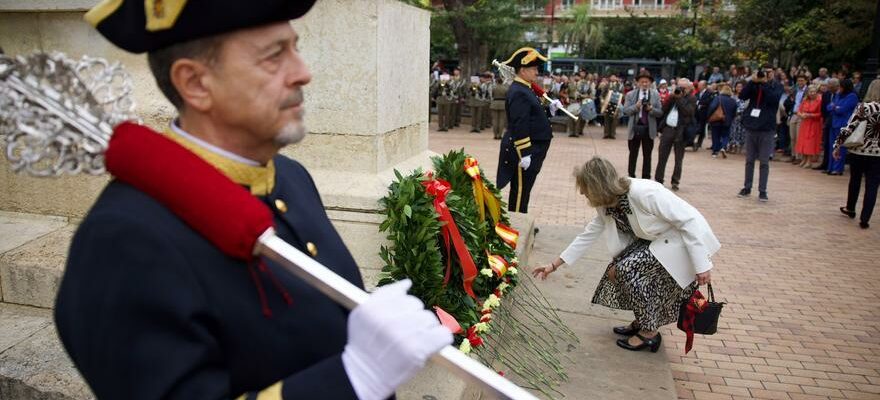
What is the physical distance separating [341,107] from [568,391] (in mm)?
2288

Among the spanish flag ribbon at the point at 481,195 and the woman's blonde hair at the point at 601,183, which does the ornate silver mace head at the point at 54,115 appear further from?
the woman's blonde hair at the point at 601,183

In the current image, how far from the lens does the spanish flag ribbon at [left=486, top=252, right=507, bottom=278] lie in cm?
455

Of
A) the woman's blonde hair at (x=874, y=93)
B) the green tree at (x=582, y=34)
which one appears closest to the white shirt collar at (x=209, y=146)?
the woman's blonde hair at (x=874, y=93)

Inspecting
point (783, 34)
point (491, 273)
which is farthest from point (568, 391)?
point (783, 34)

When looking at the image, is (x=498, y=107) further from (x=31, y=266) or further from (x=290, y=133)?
(x=290, y=133)

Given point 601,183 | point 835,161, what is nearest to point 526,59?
point 601,183

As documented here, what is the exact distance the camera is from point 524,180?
300 inches

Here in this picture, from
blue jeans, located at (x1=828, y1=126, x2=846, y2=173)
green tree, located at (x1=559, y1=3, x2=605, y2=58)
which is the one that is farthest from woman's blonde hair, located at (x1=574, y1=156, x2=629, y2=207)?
green tree, located at (x1=559, y1=3, x2=605, y2=58)

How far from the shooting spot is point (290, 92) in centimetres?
147

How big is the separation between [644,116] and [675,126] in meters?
0.57

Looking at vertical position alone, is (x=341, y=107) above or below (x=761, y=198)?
above

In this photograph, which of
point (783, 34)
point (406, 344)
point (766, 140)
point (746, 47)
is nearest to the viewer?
point (406, 344)

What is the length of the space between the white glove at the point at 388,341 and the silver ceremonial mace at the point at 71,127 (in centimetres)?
9

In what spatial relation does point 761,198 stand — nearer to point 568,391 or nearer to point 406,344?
point 568,391
